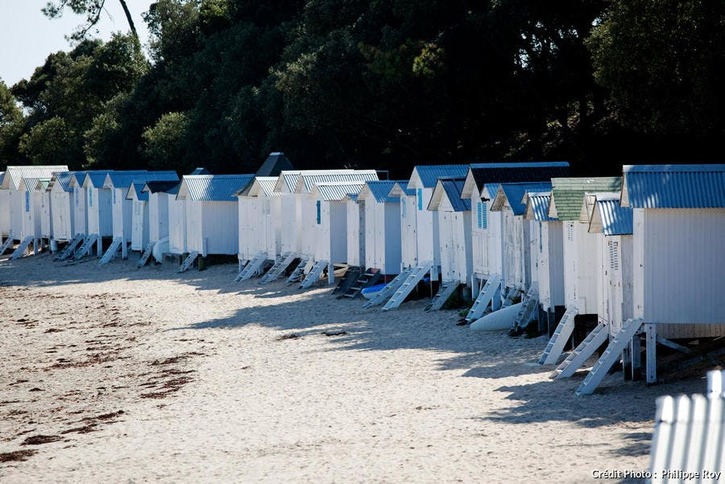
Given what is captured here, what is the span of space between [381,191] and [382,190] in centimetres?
5

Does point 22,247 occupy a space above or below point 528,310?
above

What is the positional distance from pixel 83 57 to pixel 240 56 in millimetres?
28786

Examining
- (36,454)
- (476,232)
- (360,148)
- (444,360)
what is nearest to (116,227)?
(360,148)

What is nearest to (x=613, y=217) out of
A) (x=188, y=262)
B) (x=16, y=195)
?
(x=188, y=262)

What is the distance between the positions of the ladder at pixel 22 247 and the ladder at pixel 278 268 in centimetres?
2257

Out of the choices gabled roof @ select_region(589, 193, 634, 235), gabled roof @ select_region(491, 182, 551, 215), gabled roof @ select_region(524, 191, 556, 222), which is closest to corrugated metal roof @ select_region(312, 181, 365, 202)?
gabled roof @ select_region(491, 182, 551, 215)

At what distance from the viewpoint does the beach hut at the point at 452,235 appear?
28312 mm

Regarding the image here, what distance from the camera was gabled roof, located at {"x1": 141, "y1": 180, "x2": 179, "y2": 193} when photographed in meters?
47.0

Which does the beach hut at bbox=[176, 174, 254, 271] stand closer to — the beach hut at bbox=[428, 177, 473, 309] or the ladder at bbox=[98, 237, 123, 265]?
the ladder at bbox=[98, 237, 123, 265]

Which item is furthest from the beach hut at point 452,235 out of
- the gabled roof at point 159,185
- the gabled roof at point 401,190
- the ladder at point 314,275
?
the gabled roof at point 159,185

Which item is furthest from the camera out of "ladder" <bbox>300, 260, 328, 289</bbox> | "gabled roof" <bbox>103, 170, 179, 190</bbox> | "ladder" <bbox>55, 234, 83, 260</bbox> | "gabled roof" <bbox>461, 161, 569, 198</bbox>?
"ladder" <bbox>55, 234, 83, 260</bbox>

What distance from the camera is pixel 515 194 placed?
25.1 metres

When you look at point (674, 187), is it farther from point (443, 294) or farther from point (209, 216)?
point (209, 216)

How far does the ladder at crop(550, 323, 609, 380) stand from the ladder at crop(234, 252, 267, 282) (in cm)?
2146
